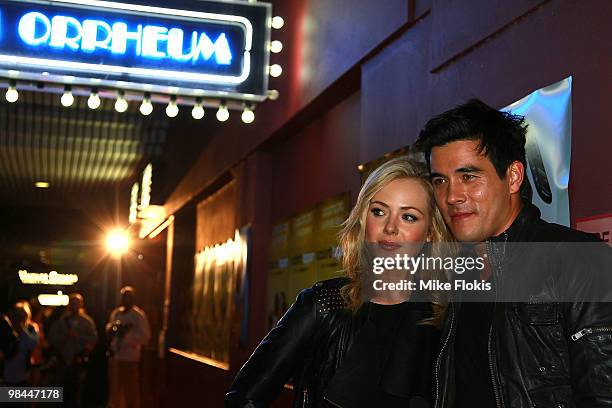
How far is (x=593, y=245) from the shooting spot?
196 cm

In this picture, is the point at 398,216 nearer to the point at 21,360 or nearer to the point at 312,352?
the point at 312,352

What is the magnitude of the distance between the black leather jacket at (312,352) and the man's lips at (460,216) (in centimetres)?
37

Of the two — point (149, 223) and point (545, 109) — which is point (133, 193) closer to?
point (149, 223)

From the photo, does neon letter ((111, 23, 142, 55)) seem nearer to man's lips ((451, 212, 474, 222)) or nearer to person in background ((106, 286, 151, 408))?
man's lips ((451, 212, 474, 222))

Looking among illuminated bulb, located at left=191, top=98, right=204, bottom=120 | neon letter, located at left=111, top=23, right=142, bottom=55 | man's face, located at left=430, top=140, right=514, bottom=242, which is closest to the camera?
man's face, located at left=430, top=140, right=514, bottom=242

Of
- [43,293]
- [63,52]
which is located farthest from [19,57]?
[43,293]

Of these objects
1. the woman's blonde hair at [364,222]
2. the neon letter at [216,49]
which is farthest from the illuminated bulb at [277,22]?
the woman's blonde hair at [364,222]

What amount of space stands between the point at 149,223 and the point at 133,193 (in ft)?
6.57

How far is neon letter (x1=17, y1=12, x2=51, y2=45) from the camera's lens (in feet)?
16.6

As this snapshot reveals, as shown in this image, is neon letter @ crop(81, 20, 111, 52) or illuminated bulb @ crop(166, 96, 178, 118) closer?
neon letter @ crop(81, 20, 111, 52)

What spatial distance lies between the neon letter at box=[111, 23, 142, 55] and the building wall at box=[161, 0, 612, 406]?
131cm

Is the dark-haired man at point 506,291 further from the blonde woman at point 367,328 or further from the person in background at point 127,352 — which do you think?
the person in background at point 127,352

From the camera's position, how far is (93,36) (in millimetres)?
5148

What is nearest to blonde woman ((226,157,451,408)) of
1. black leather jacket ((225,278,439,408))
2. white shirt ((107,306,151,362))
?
black leather jacket ((225,278,439,408))
